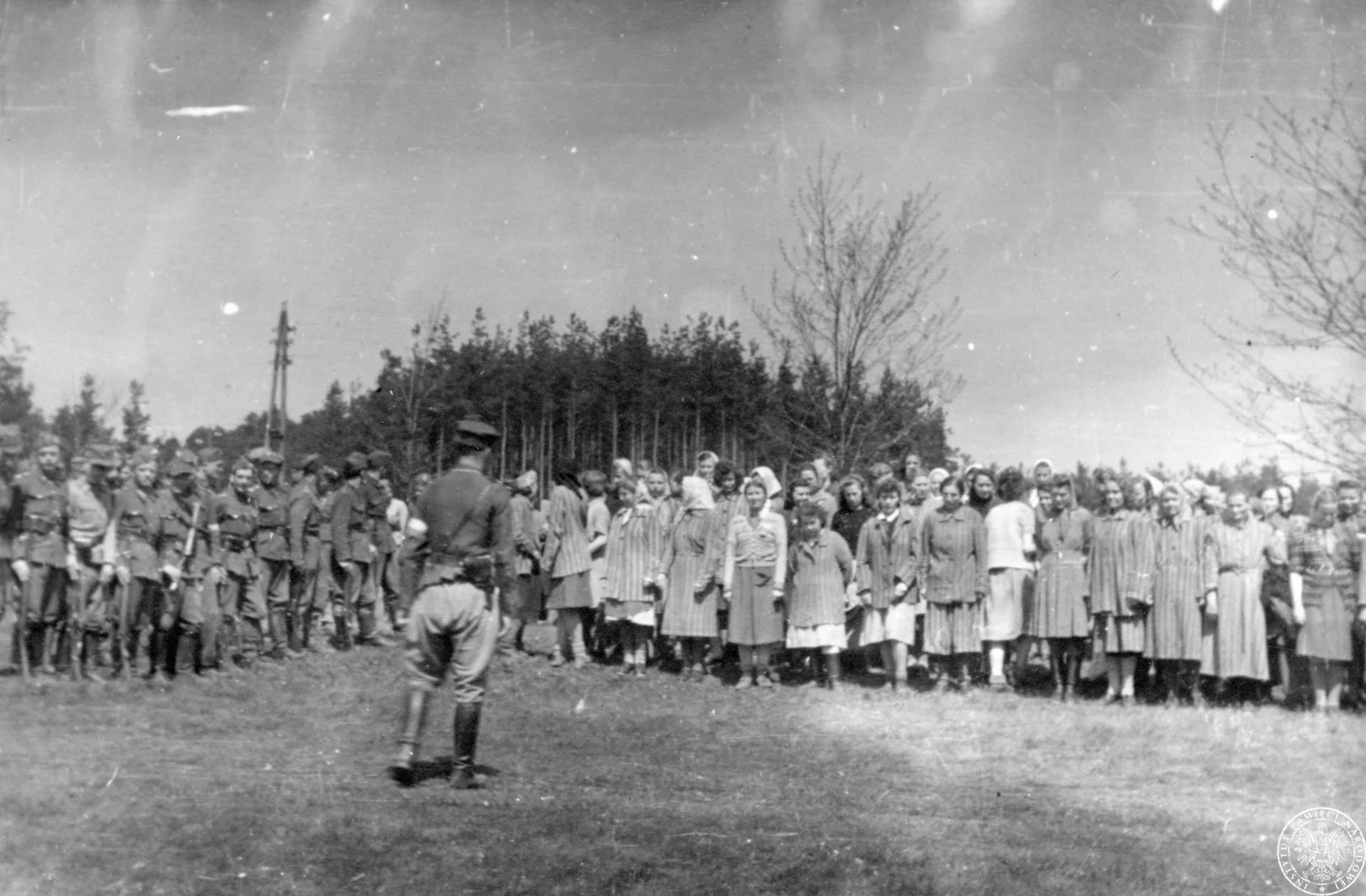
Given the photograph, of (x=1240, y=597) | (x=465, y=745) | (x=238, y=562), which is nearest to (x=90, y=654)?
(x=238, y=562)

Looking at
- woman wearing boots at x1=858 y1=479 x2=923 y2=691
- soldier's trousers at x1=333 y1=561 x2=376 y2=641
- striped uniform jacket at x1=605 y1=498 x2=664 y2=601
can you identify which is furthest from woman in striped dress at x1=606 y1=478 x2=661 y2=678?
soldier's trousers at x1=333 y1=561 x2=376 y2=641

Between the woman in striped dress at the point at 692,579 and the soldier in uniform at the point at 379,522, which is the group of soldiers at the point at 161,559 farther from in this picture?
the woman in striped dress at the point at 692,579

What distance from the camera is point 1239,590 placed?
9.38m

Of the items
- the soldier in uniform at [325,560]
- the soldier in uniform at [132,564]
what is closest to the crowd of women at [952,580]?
the soldier in uniform at [325,560]

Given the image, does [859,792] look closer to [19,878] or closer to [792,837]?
[792,837]

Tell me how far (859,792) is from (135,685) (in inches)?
226

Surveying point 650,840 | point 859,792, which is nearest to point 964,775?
point 859,792

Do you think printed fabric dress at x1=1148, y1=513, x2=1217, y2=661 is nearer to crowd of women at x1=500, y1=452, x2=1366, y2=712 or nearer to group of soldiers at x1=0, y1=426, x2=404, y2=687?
crowd of women at x1=500, y1=452, x2=1366, y2=712

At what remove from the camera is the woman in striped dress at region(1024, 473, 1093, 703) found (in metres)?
9.77

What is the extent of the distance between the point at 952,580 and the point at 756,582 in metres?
1.72

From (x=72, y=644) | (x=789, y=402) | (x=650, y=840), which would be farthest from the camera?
(x=789, y=402)

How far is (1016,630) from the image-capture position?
1002cm

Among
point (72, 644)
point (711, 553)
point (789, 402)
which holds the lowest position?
point (72, 644)

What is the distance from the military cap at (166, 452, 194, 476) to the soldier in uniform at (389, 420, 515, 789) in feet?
14.0
